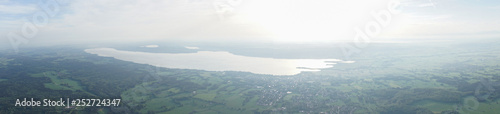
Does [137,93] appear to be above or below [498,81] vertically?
below

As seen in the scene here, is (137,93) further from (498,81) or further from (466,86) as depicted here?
(498,81)

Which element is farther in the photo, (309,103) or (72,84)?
(72,84)

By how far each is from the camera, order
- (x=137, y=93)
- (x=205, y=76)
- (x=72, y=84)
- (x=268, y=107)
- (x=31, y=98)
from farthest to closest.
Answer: (x=205, y=76)
(x=72, y=84)
(x=137, y=93)
(x=31, y=98)
(x=268, y=107)

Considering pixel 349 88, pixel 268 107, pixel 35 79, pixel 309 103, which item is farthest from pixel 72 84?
pixel 349 88

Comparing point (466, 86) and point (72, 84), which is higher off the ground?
point (466, 86)

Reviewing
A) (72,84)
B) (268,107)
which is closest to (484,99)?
(268,107)

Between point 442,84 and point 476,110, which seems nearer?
point 476,110

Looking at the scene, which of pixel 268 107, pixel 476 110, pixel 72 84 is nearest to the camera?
pixel 476 110

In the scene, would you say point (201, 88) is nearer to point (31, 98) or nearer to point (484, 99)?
point (31, 98)

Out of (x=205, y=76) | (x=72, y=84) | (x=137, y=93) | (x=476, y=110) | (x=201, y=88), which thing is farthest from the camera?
(x=205, y=76)
